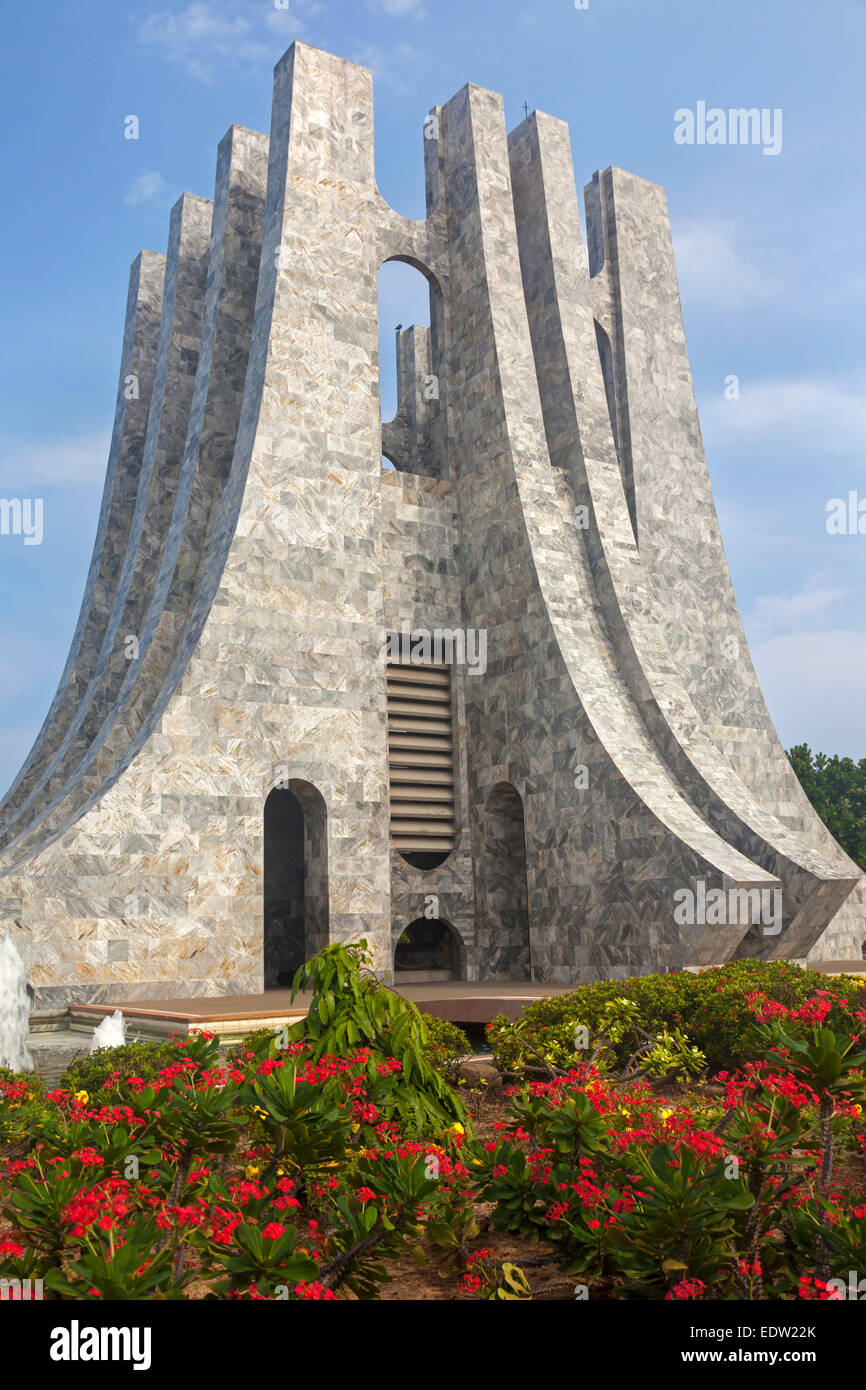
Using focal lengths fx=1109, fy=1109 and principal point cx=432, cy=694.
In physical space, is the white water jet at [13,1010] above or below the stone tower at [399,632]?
below

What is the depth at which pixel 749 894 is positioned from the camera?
13.6m

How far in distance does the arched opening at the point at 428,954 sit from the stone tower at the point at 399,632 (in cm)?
14

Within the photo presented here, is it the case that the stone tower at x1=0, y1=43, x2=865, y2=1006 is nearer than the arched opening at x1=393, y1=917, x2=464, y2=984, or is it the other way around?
the stone tower at x1=0, y1=43, x2=865, y2=1006

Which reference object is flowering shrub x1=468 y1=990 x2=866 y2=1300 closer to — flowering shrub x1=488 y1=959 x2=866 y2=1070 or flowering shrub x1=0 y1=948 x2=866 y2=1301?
flowering shrub x1=0 y1=948 x2=866 y2=1301

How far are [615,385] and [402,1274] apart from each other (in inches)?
776

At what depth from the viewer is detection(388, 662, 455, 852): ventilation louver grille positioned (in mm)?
17594

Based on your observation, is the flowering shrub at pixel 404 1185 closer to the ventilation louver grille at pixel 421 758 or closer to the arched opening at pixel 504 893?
the ventilation louver grille at pixel 421 758

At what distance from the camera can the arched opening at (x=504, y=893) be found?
1759cm

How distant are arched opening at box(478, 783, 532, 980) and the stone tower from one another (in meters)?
0.06

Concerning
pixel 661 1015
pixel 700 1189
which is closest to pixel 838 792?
pixel 661 1015

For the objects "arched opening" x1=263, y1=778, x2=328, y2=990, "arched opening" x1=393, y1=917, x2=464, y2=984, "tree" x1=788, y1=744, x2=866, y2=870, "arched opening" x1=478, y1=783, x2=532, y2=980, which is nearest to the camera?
"arched opening" x1=478, y1=783, x2=532, y2=980

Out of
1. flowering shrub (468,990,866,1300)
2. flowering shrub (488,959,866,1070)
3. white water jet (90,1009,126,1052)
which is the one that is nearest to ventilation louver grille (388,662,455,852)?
white water jet (90,1009,126,1052)

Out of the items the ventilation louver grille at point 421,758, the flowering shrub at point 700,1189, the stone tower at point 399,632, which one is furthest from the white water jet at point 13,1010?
the flowering shrub at point 700,1189

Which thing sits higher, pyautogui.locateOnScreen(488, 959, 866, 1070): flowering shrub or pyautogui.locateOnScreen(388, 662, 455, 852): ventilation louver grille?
pyautogui.locateOnScreen(388, 662, 455, 852): ventilation louver grille
